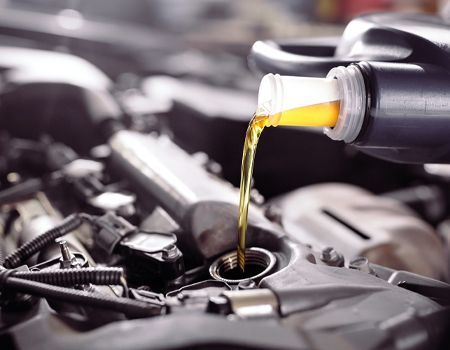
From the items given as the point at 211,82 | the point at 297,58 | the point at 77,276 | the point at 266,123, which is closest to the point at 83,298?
the point at 77,276

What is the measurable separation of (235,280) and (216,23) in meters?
3.41

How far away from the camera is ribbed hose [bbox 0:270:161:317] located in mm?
750

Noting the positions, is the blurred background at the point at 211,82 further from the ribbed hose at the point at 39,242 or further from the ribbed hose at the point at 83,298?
the ribbed hose at the point at 83,298

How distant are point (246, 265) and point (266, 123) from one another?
0.74 ft

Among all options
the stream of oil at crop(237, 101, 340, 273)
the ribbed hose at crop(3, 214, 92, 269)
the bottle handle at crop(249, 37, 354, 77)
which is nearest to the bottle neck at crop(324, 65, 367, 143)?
the stream of oil at crop(237, 101, 340, 273)

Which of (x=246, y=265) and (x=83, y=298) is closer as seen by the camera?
(x=83, y=298)

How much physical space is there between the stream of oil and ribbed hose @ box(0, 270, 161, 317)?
0.22 m

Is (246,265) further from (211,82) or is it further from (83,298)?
(211,82)

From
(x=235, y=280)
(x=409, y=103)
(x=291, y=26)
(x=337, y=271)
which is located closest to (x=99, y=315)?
(x=235, y=280)

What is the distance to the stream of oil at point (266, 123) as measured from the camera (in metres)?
0.83

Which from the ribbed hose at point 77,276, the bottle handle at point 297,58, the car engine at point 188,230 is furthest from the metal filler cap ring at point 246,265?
the bottle handle at point 297,58

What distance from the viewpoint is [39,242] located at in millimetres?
949

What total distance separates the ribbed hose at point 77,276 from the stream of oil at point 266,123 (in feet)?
0.71

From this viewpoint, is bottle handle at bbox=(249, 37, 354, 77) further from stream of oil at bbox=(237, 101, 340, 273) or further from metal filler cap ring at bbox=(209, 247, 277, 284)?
metal filler cap ring at bbox=(209, 247, 277, 284)
